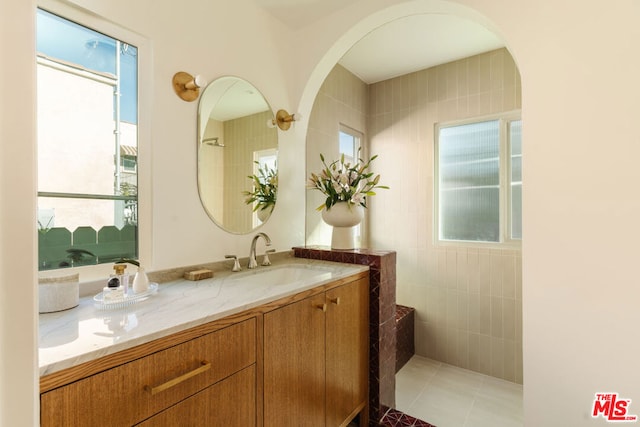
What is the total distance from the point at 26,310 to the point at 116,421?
19.8 inches

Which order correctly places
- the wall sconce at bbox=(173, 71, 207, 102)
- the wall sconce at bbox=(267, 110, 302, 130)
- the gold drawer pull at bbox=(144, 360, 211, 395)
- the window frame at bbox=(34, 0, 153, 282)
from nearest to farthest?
the gold drawer pull at bbox=(144, 360, 211, 395)
the window frame at bbox=(34, 0, 153, 282)
the wall sconce at bbox=(173, 71, 207, 102)
the wall sconce at bbox=(267, 110, 302, 130)

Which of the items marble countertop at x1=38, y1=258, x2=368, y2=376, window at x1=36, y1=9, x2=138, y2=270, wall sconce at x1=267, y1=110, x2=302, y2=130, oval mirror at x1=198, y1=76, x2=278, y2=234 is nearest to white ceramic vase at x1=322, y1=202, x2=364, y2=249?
oval mirror at x1=198, y1=76, x2=278, y2=234

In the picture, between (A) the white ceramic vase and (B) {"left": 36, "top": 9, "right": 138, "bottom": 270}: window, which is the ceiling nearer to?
(B) {"left": 36, "top": 9, "right": 138, "bottom": 270}: window

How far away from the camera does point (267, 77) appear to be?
1957 millimetres

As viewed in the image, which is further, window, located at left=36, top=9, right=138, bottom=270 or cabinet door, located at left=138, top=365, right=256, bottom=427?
window, located at left=36, top=9, right=138, bottom=270

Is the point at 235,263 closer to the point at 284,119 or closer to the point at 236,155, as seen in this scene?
the point at 236,155

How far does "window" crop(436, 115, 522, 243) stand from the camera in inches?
97.0

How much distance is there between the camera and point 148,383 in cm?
76

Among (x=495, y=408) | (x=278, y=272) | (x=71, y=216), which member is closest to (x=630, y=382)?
(x=495, y=408)

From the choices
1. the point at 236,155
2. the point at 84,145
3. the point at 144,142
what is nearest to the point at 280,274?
the point at 236,155

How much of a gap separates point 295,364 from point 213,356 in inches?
16.5

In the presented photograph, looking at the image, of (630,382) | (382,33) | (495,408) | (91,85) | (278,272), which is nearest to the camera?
(630,382)

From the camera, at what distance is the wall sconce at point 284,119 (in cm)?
202

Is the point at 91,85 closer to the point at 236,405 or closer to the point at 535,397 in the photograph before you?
the point at 236,405
